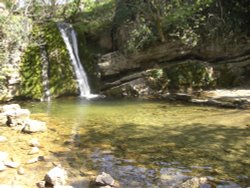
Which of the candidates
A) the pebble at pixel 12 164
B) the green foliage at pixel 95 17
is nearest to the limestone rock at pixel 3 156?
the pebble at pixel 12 164

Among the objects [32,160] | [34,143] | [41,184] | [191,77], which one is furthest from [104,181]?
[191,77]

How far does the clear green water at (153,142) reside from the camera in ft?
18.7

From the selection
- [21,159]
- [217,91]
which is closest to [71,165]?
[21,159]

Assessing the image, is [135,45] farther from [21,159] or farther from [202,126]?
[21,159]

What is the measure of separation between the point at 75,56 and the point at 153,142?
9361mm

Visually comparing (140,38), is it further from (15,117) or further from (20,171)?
(20,171)

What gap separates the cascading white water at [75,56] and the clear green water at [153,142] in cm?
355

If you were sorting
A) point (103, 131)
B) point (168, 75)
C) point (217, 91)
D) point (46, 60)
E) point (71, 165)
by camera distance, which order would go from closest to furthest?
point (71, 165)
point (103, 131)
point (217, 91)
point (168, 75)
point (46, 60)

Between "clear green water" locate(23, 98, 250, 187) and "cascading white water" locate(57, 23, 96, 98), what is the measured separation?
3547mm

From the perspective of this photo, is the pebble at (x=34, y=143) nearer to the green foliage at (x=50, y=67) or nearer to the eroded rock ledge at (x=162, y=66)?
the eroded rock ledge at (x=162, y=66)

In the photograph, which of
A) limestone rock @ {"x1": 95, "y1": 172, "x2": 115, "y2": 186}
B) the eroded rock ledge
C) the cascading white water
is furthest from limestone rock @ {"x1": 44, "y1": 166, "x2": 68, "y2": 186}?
the cascading white water

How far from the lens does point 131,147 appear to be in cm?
705

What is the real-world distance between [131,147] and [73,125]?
257 centimetres

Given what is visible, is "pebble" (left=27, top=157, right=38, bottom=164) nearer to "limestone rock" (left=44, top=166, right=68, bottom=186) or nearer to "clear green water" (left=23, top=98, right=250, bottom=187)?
"clear green water" (left=23, top=98, right=250, bottom=187)
